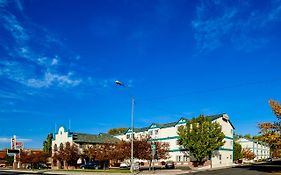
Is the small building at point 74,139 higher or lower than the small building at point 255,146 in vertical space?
higher

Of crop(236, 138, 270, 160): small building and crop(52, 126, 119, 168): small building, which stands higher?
crop(52, 126, 119, 168): small building

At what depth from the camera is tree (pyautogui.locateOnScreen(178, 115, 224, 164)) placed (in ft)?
218

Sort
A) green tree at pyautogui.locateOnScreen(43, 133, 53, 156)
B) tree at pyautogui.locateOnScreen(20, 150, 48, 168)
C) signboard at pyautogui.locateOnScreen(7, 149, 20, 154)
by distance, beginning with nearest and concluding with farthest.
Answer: tree at pyautogui.locateOnScreen(20, 150, 48, 168)
signboard at pyautogui.locateOnScreen(7, 149, 20, 154)
green tree at pyautogui.locateOnScreen(43, 133, 53, 156)

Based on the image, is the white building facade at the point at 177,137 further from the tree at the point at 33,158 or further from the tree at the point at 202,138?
the tree at the point at 33,158

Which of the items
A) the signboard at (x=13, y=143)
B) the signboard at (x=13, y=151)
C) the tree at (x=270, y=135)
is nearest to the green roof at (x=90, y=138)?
the signboard at (x=13, y=151)

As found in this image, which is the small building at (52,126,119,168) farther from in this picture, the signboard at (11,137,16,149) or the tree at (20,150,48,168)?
the signboard at (11,137,16,149)

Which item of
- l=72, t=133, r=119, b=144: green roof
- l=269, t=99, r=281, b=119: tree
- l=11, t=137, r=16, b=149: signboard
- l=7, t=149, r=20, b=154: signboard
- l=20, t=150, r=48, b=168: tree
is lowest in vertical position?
l=20, t=150, r=48, b=168: tree

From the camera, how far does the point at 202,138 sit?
66.6m

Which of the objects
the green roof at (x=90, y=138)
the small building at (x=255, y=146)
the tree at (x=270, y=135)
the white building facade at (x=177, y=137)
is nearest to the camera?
the tree at (x=270, y=135)

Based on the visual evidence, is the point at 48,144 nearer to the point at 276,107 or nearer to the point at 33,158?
the point at 33,158

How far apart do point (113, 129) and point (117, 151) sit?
7794 cm

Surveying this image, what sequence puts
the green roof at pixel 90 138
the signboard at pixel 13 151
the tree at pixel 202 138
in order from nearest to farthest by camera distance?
the tree at pixel 202 138
the green roof at pixel 90 138
the signboard at pixel 13 151

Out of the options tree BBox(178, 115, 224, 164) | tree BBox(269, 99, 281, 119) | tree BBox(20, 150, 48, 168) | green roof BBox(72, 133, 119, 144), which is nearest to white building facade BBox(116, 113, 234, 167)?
tree BBox(178, 115, 224, 164)

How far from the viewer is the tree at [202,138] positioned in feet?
218
